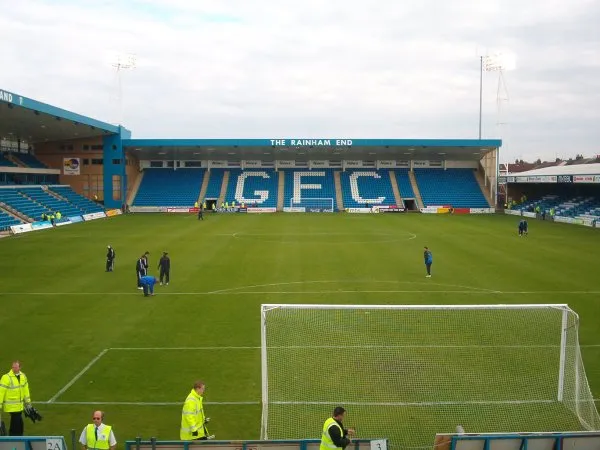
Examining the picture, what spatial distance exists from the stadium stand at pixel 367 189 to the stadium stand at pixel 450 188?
4268 millimetres

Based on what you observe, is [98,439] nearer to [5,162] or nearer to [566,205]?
[5,162]

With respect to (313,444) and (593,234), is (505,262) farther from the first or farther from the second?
(313,444)

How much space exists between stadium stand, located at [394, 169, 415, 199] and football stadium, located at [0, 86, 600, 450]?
1365 cm

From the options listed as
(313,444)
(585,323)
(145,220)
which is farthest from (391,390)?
(145,220)

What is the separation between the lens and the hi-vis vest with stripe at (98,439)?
309 inches

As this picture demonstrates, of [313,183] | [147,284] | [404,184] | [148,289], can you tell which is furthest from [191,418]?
[404,184]

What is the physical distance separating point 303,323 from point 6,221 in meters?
36.3

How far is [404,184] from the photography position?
236ft

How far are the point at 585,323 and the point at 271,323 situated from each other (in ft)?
31.6

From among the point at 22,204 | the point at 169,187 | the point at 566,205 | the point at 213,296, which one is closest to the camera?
the point at 213,296

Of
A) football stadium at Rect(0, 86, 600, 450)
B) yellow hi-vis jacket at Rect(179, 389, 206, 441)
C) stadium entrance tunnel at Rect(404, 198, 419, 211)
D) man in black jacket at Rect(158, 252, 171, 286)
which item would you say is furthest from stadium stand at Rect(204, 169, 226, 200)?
yellow hi-vis jacket at Rect(179, 389, 206, 441)

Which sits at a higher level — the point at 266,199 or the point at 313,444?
the point at 266,199

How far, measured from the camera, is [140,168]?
74250 mm

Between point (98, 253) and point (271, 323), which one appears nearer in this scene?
point (271, 323)
